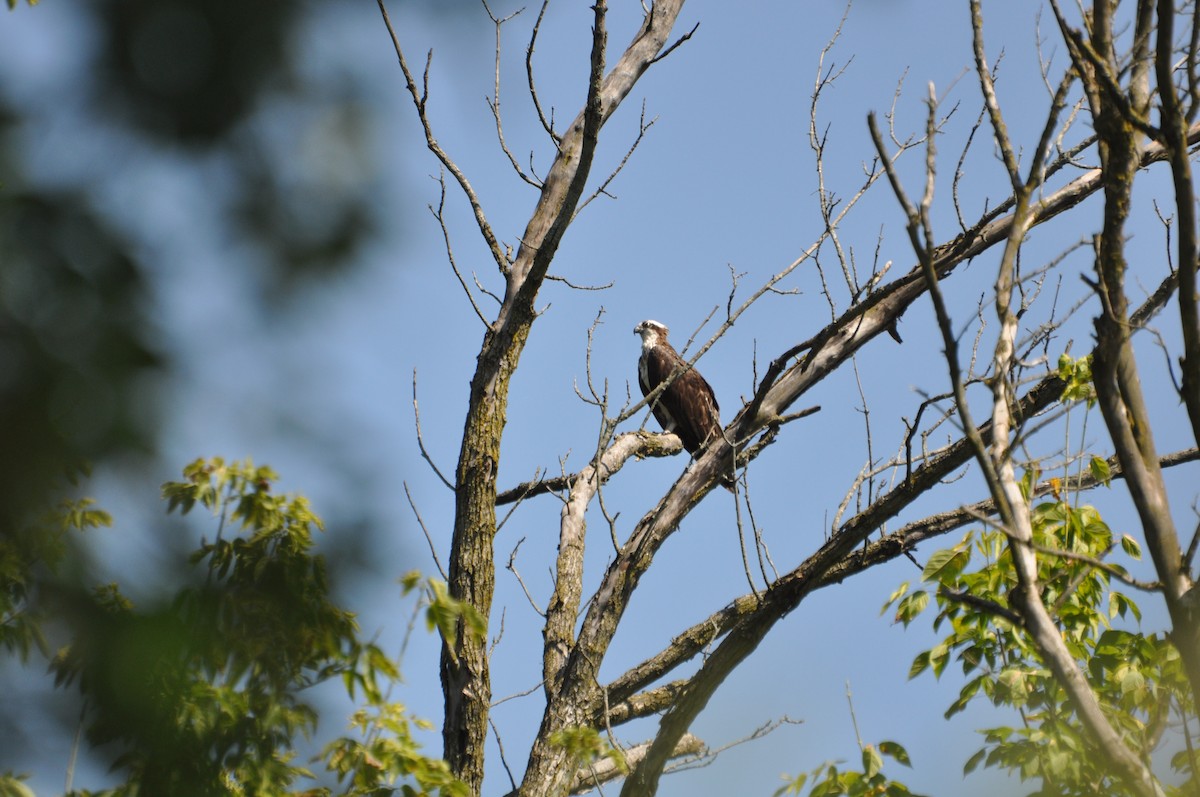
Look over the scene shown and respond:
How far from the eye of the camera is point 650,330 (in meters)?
11.1

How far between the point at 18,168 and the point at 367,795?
1.82 meters

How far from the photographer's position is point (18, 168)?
0.92 m

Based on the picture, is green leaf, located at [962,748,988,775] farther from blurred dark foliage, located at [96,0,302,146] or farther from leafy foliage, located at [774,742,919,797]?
blurred dark foliage, located at [96,0,302,146]

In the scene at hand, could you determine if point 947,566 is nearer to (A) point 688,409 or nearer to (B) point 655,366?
(A) point 688,409

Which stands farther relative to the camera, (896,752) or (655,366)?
(655,366)

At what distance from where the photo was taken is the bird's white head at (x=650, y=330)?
11.0 m

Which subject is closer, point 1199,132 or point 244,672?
point 244,672

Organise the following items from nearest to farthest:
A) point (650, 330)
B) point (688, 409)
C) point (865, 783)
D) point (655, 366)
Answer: point (865, 783) → point (688, 409) → point (655, 366) → point (650, 330)

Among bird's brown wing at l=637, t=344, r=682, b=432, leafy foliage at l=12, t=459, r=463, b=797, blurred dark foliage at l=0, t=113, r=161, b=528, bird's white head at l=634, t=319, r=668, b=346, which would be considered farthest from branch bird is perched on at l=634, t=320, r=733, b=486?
blurred dark foliage at l=0, t=113, r=161, b=528

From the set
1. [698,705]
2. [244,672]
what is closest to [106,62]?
[244,672]

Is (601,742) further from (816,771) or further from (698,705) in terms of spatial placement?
(698,705)

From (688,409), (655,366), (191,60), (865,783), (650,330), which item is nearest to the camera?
(191,60)

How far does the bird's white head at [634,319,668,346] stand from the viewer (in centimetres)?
1100

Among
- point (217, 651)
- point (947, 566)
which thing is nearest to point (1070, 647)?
point (947, 566)
